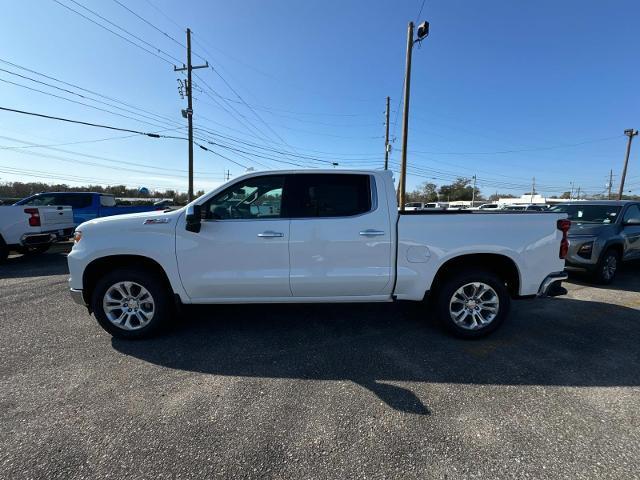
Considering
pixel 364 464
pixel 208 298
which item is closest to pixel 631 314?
pixel 364 464

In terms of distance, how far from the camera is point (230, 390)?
2734mm

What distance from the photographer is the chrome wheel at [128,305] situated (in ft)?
11.7

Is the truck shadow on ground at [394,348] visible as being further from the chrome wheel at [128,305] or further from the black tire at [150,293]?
the chrome wheel at [128,305]

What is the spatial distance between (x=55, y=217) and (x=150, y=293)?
721 cm

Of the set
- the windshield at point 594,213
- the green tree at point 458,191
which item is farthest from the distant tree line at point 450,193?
the windshield at point 594,213

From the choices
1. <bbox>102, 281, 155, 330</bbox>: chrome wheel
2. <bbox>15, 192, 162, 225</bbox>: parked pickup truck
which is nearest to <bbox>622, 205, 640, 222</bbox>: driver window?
<bbox>102, 281, 155, 330</bbox>: chrome wheel

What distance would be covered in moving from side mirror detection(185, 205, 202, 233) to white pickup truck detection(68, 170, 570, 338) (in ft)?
0.06

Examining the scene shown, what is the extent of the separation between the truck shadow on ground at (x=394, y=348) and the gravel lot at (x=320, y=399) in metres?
0.02

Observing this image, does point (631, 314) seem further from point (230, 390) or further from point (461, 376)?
point (230, 390)

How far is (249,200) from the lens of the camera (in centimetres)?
358

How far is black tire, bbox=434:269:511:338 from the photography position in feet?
11.7

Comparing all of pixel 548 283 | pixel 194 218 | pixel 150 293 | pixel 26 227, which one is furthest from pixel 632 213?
pixel 26 227

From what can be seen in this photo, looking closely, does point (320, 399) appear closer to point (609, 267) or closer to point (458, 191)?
point (609, 267)

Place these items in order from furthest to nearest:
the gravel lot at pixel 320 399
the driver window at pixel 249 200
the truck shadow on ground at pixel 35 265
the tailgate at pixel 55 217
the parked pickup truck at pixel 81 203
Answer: the parked pickup truck at pixel 81 203
the tailgate at pixel 55 217
the truck shadow on ground at pixel 35 265
the driver window at pixel 249 200
the gravel lot at pixel 320 399
